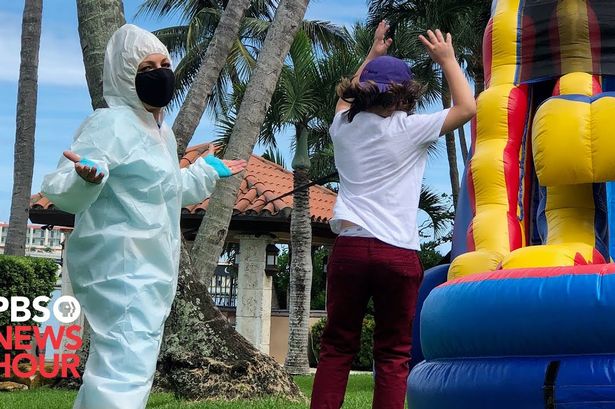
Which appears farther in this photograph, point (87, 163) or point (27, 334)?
point (27, 334)

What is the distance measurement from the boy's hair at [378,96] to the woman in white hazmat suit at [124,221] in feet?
2.44

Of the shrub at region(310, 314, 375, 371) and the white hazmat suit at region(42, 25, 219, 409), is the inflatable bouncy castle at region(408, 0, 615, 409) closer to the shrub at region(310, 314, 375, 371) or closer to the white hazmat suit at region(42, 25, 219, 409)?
the white hazmat suit at region(42, 25, 219, 409)

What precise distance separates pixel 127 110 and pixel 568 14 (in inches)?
81.9

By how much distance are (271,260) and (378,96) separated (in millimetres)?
12304

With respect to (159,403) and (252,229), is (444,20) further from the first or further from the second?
(159,403)

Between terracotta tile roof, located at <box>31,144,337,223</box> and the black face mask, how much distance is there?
34.0 ft

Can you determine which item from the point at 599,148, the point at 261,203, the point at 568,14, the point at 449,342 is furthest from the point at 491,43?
the point at 261,203

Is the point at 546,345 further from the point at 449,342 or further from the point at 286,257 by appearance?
the point at 286,257

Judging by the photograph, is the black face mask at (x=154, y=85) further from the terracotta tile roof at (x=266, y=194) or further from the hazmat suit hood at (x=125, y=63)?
the terracotta tile roof at (x=266, y=194)

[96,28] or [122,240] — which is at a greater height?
[96,28]

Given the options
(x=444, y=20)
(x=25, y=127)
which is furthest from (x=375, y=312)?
(x=444, y=20)

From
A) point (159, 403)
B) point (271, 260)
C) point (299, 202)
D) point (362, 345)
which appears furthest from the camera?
point (362, 345)

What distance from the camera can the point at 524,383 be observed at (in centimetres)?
331

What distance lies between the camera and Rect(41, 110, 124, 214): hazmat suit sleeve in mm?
3494
